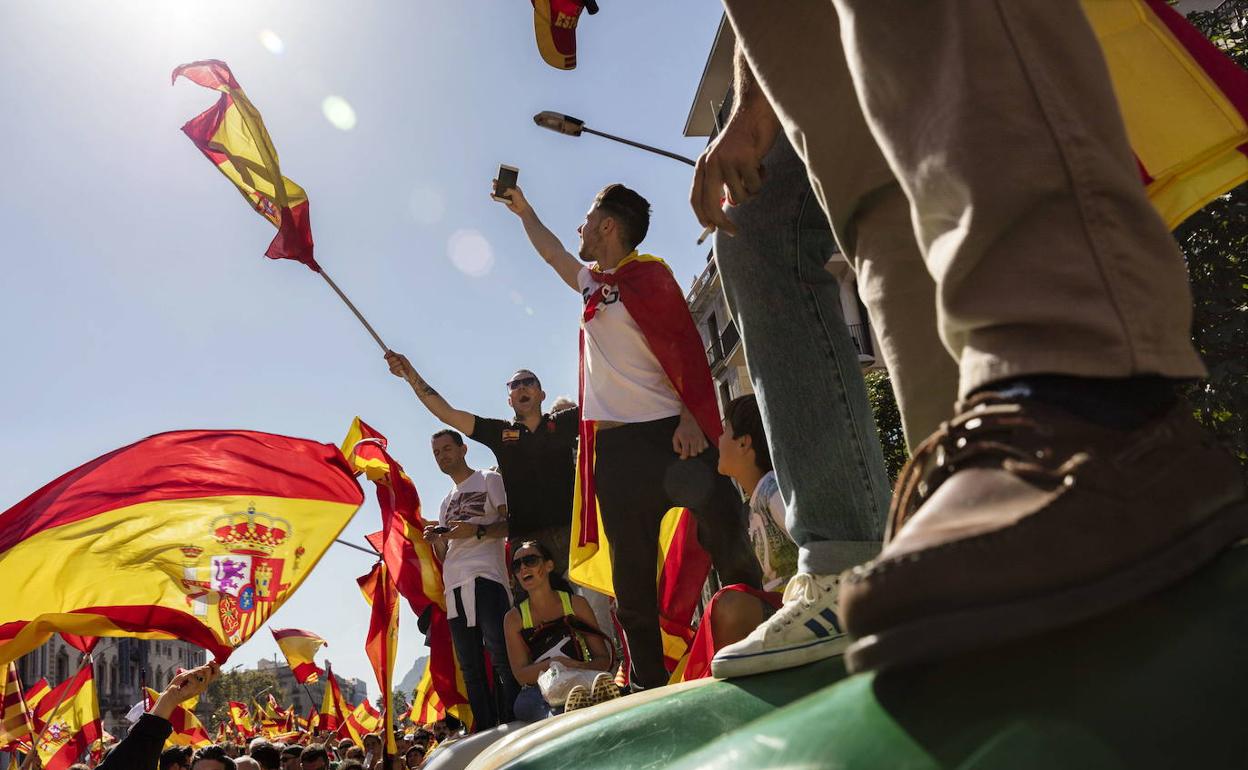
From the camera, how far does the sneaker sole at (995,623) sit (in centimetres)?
59

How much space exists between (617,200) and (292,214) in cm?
414

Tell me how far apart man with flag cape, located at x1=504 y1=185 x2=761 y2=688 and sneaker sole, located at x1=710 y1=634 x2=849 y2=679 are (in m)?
2.05

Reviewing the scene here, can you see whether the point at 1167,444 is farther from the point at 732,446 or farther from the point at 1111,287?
the point at 732,446

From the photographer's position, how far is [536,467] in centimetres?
566

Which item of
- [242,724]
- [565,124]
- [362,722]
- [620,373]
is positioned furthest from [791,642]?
[242,724]

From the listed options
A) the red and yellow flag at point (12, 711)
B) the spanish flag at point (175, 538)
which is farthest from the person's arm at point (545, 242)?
the red and yellow flag at point (12, 711)

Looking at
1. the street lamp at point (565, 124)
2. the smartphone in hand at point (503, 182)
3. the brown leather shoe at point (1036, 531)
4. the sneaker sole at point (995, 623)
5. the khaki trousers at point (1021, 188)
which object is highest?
the street lamp at point (565, 124)

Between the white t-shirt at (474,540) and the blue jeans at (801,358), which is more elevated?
the white t-shirt at (474,540)

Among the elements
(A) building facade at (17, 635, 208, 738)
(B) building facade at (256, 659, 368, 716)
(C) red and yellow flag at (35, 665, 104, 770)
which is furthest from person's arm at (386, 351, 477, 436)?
(B) building facade at (256, 659, 368, 716)

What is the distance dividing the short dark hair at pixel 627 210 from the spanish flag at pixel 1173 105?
2811 mm

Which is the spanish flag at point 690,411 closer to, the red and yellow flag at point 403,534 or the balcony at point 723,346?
the red and yellow flag at point 403,534

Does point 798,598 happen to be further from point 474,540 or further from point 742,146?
point 474,540

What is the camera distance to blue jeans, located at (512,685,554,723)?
15.7ft

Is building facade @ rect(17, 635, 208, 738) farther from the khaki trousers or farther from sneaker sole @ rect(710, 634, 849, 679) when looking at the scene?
the khaki trousers
